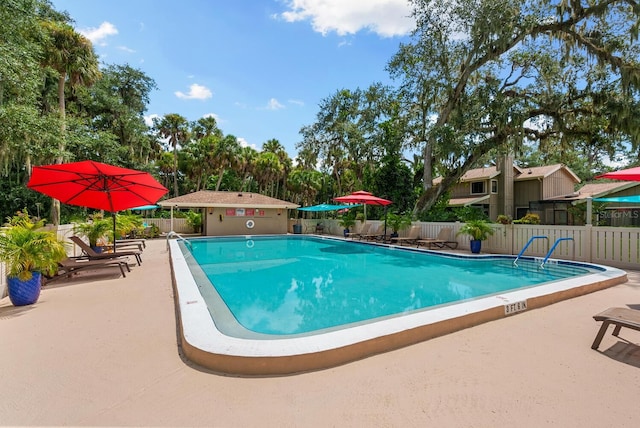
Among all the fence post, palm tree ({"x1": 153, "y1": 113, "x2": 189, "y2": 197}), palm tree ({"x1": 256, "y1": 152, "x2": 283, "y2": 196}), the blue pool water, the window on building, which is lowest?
the blue pool water

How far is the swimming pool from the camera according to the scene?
310 cm

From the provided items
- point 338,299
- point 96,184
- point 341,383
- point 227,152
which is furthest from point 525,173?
point 96,184

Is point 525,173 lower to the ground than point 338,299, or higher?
higher

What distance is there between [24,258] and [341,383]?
5327mm

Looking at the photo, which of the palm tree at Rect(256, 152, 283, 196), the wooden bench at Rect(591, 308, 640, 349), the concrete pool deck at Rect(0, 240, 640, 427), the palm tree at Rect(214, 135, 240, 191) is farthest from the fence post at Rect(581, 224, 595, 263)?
the palm tree at Rect(256, 152, 283, 196)

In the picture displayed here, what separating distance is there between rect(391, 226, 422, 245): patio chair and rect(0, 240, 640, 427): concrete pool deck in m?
10.6

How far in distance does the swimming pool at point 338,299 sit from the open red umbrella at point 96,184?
2.14 m

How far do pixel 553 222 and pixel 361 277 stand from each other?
19693mm

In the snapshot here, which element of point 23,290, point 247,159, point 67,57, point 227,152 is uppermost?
point 67,57

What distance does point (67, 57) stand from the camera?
14.2 meters

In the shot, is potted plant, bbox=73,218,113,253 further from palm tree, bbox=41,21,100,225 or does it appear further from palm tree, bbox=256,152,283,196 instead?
palm tree, bbox=256,152,283,196

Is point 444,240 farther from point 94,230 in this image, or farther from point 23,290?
point 23,290

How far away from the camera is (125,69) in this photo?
26.1 meters

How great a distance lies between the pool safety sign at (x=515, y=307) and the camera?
14.8 feet
